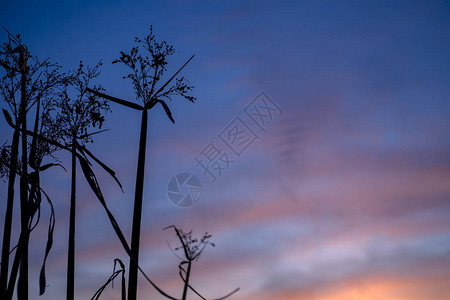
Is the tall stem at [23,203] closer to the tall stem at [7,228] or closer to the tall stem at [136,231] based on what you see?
the tall stem at [7,228]

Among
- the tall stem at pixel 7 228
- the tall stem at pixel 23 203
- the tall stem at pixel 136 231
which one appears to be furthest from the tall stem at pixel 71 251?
the tall stem at pixel 136 231

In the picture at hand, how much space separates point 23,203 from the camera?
358 centimetres

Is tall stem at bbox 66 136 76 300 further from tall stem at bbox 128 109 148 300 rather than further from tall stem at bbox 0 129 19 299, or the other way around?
tall stem at bbox 128 109 148 300

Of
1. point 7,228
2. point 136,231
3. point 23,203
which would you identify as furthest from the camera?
point 7,228

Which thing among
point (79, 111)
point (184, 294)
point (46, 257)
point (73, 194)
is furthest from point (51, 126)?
point (184, 294)

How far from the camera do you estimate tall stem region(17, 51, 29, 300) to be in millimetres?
2976

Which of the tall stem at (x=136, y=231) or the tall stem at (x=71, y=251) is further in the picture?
the tall stem at (x=71, y=251)

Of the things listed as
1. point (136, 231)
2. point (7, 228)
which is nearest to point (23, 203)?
point (7, 228)

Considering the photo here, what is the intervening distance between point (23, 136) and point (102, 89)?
1019 mm

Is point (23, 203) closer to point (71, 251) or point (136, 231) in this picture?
point (71, 251)

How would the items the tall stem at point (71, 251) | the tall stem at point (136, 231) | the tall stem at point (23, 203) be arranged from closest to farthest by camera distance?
the tall stem at point (136, 231)
the tall stem at point (23, 203)
the tall stem at point (71, 251)

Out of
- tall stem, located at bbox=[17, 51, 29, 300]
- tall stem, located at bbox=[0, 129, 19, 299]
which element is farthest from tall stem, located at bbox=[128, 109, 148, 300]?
tall stem, located at bbox=[0, 129, 19, 299]

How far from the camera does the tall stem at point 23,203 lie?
9.76 feet

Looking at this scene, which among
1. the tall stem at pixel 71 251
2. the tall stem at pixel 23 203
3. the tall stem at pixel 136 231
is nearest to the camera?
the tall stem at pixel 136 231
